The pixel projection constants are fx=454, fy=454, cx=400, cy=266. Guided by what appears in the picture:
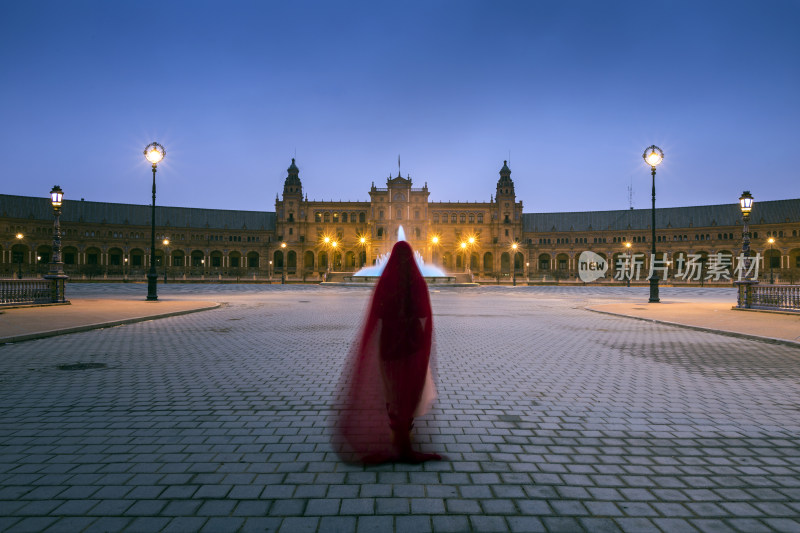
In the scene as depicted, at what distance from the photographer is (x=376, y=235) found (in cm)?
9281

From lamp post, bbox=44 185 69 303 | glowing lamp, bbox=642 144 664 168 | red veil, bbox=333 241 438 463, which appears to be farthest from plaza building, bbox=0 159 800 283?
red veil, bbox=333 241 438 463

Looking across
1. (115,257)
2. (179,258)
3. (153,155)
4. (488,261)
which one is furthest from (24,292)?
(488,261)

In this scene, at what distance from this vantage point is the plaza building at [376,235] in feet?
267

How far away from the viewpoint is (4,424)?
462 centimetres

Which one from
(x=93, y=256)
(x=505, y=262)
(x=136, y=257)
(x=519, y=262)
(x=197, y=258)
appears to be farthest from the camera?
(x=505, y=262)

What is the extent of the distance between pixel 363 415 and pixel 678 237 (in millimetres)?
100292

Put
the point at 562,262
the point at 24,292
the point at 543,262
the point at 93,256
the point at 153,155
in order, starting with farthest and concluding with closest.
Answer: the point at 543,262 < the point at 562,262 < the point at 93,256 < the point at 153,155 < the point at 24,292

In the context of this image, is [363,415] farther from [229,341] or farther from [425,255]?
[425,255]

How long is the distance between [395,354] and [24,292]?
19.9m

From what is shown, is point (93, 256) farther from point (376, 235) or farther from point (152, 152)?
point (152, 152)

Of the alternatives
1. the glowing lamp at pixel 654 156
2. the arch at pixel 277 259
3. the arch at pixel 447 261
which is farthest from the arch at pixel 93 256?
the glowing lamp at pixel 654 156

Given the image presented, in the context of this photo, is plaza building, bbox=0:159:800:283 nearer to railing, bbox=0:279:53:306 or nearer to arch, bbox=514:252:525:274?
arch, bbox=514:252:525:274

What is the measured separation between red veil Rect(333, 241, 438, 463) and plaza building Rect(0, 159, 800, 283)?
76.8 metres

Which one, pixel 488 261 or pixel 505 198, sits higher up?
pixel 505 198
